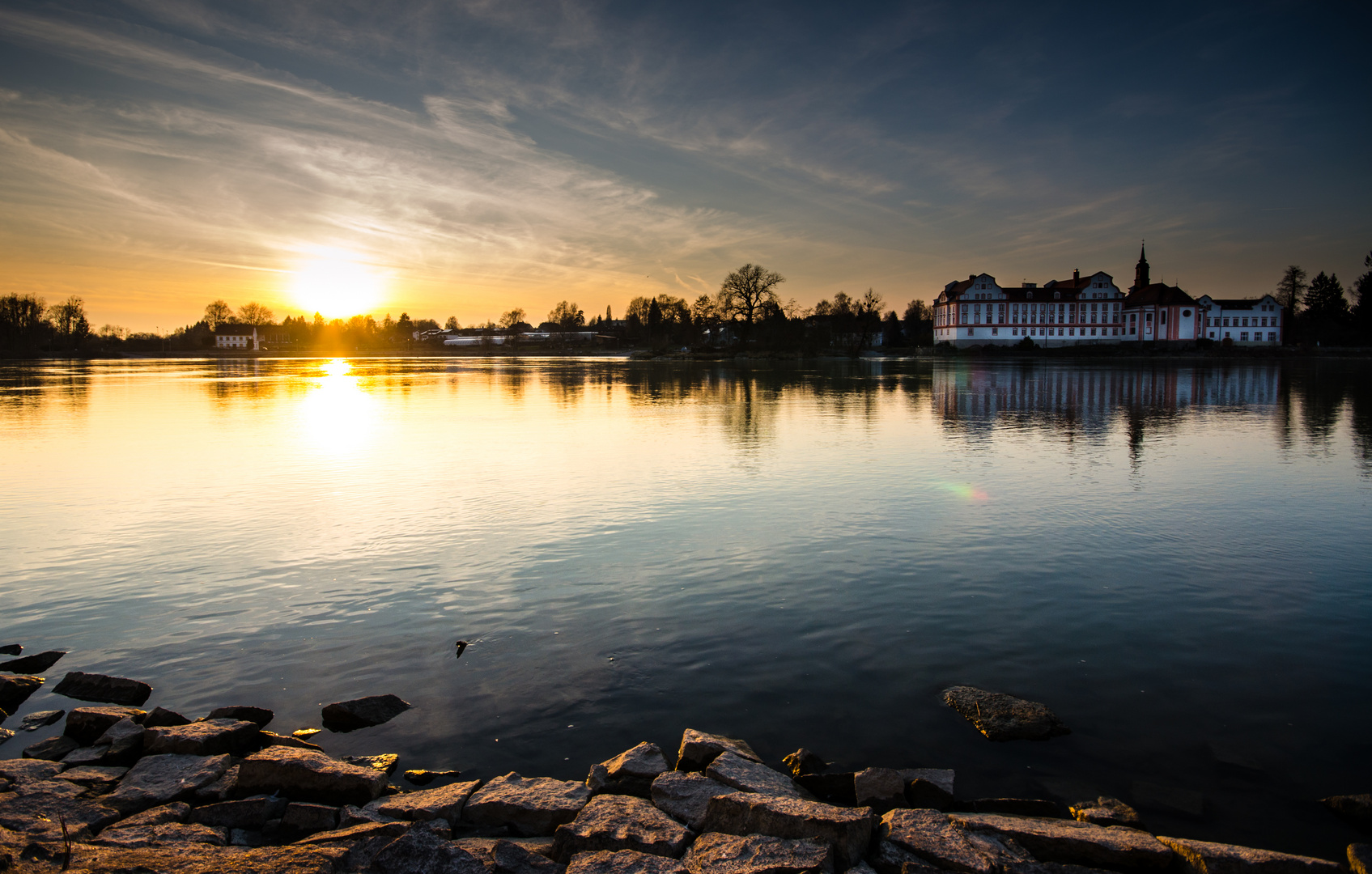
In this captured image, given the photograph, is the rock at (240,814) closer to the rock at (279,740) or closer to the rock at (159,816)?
the rock at (159,816)

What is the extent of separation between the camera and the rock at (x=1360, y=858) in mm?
4594

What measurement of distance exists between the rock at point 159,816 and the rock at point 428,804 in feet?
4.08

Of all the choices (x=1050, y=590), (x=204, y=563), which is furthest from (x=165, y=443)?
(x=1050, y=590)

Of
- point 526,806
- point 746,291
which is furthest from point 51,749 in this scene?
point 746,291

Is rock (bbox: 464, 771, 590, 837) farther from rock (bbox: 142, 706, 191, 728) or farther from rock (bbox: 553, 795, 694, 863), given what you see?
rock (bbox: 142, 706, 191, 728)

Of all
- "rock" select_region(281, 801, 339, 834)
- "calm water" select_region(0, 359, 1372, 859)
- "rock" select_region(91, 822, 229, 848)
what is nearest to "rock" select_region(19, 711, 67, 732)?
"calm water" select_region(0, 359, 1372, 859)

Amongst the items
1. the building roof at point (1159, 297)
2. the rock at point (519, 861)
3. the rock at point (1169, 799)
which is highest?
the building roof at point (1159, 297)

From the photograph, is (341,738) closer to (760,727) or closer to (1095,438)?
(760,727)

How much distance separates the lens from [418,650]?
8039 mm

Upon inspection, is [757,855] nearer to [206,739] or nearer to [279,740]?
[279,740]

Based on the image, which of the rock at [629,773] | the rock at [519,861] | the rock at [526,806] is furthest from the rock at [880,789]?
the rock at [519,861]

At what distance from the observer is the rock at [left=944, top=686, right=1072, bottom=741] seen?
629 centimetres

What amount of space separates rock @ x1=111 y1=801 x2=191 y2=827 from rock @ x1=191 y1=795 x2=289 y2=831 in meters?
0.07

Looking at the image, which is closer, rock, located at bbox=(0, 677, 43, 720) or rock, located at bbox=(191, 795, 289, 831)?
rock, located at bbox=(191, 795, 289, 831)
